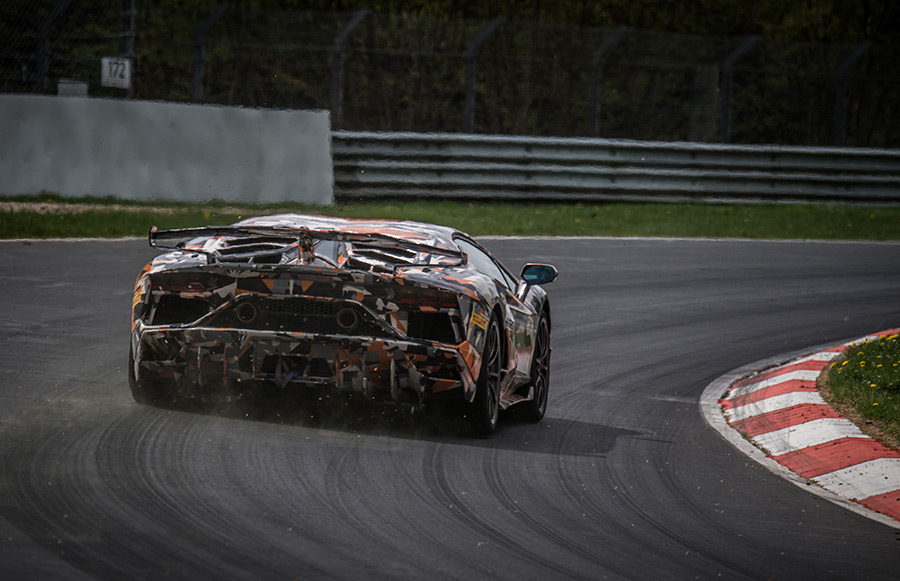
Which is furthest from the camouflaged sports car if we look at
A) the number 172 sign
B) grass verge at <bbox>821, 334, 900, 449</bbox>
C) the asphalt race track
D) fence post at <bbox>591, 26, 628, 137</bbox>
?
fence post at <bbox>591, 26, 628, 137</bbox>

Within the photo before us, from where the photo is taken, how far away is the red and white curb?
703 cm

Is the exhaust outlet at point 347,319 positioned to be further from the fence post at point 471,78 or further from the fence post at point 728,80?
the fence post at point 728,80

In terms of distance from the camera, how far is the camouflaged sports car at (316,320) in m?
6.91

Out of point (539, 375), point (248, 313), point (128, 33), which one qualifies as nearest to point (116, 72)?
point (128, 33)

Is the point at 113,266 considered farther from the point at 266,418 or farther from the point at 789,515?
the point at 789,515

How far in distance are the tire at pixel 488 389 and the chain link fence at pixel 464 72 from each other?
12.0 metres

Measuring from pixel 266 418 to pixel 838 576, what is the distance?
323cm

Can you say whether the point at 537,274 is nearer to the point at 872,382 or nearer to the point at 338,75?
the point at 872,382

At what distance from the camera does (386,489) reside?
6.14 meters

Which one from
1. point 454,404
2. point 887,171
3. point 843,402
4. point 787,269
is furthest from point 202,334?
point 887,171

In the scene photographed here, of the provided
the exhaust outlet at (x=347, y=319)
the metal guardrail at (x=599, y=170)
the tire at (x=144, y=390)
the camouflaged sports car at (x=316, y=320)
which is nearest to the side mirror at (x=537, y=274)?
the camouflaged sports car at (x=316, y=320)

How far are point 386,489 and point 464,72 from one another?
1655cm

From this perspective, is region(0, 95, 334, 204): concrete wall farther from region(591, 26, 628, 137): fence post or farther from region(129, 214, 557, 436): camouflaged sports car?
region(129, 214, 557, 436): camouflaged sports car

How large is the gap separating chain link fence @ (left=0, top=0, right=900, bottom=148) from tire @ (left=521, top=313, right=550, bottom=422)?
438 inches
